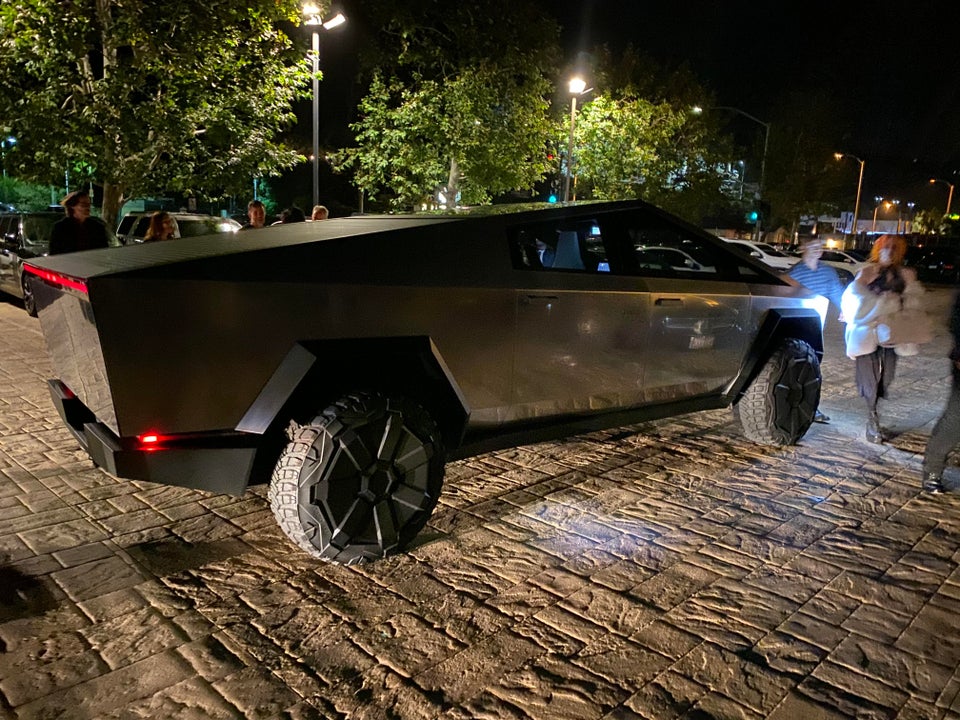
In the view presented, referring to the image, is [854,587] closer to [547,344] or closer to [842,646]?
[842,646]

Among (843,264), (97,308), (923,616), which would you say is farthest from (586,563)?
(843,264)

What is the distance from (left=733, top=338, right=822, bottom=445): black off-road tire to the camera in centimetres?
548

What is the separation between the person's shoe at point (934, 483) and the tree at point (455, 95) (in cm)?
1556

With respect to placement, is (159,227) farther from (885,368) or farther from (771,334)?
(885,368)

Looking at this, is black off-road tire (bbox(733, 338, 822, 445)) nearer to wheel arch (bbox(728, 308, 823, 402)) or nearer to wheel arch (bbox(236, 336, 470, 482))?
wheel arch (bbox(728, 308, 823, 402))

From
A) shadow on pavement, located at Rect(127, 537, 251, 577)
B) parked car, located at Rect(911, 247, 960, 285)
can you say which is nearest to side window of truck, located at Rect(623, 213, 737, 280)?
shadow on pavement, located at Rect(127, 537, 251, 577)

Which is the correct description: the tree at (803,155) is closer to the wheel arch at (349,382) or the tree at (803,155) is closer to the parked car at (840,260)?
the parked car at (840,260)

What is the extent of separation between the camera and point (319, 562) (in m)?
3.64

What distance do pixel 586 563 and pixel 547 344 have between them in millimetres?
1145

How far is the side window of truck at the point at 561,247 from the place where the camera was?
4.01 meters

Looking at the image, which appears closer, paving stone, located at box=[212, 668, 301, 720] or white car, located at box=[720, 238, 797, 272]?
paving stone, located at box=[212, 668, 301, 720]

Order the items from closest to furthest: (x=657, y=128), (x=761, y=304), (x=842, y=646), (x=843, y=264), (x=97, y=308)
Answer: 1. (x=97, y=308)
2. (x=842, y=646)
3. (x=761, y=304)
4. (x=843, y=264)
5. (x=657, y=128)

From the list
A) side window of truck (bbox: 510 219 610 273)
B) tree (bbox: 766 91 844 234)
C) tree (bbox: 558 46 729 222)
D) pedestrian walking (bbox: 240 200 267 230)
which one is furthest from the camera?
tree (bbox: 766 91 844 234)

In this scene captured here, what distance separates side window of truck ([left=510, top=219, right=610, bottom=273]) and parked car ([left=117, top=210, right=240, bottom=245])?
327 inches
